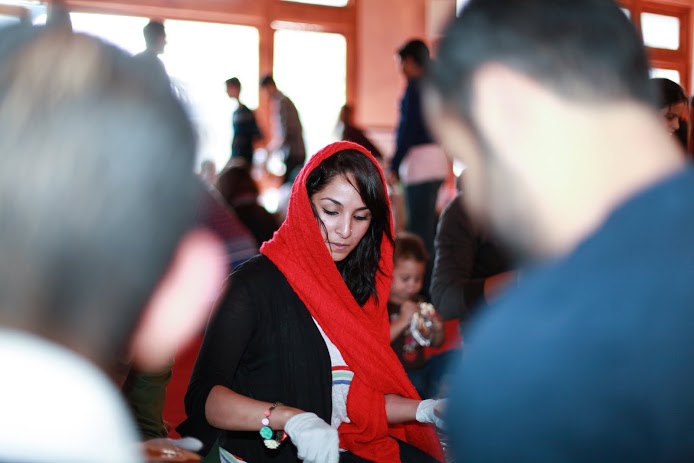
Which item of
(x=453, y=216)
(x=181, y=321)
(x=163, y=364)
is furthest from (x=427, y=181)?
(x=181, y=321)

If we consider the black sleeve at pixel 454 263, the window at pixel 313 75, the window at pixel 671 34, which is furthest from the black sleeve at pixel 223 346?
the window at pixel 671 34

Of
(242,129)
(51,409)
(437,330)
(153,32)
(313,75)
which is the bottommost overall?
(437,330)

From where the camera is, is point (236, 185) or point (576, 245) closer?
point (576, 245)

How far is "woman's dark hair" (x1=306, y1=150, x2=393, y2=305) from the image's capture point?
76.5 inches

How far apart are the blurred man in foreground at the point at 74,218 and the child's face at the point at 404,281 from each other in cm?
233

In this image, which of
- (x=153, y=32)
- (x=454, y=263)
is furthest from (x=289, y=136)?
(x=454, y=263)

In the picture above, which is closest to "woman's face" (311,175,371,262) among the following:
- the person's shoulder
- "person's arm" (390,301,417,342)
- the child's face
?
the person's shoulder

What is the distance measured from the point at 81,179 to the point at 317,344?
1.17 metres

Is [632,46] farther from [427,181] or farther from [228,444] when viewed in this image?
[427,181]

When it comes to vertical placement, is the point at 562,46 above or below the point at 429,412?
above

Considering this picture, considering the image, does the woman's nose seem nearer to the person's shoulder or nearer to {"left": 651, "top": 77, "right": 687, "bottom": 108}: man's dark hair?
the person's shoulder

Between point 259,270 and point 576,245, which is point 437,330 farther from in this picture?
point 576,245

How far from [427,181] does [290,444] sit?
2.75 metres

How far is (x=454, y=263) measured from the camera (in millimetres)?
2418
